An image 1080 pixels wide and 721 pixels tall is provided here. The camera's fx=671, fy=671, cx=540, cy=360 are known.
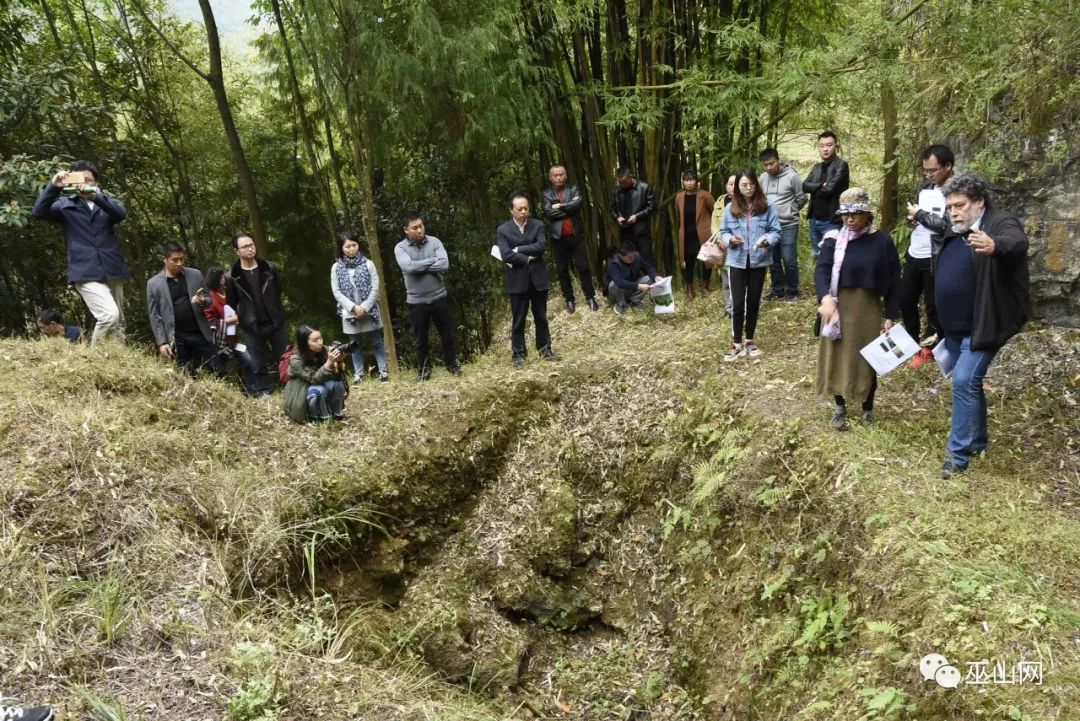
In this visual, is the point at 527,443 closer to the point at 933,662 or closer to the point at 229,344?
the point at 229,344

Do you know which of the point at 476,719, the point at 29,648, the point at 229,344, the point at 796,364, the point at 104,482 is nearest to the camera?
the point at 29,648

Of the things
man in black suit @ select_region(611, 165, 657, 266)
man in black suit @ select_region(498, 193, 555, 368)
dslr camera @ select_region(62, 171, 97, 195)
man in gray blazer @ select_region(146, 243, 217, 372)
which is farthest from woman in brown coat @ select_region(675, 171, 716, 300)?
dslr camera @ select_region(62, 171, 97, 195)

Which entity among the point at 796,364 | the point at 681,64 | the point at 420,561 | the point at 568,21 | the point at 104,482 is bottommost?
the point at 420,561

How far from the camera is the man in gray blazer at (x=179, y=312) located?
520cm

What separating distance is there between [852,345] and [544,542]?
8.03ft

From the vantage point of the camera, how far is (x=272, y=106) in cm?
1095

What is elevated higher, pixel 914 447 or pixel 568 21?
pixel 568 21

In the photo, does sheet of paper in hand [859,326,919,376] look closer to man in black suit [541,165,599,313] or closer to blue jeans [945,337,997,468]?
blue jeans [945,337,997,468]

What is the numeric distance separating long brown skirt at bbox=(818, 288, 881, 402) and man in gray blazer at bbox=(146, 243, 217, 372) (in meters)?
4.59

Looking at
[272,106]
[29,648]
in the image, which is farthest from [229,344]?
[272,106]

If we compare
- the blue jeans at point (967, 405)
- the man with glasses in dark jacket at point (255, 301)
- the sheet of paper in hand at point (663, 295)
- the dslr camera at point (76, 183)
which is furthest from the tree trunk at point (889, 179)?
the dslr camera at point (76, 183)

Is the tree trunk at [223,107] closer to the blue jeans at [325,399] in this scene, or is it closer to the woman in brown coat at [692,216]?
the blue jeans at [325,399]

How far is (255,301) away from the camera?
5.83m

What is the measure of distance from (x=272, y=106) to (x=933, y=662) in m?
11.5
